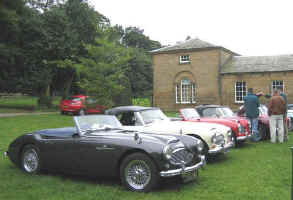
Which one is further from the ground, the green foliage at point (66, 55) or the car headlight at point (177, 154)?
the green foliage at point (66, 55)

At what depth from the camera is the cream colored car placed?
26.9 feet

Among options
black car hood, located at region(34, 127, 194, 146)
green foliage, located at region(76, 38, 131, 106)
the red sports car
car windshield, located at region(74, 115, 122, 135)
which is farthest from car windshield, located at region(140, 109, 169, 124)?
green foliage, located at region(76, 38, 131, 106)

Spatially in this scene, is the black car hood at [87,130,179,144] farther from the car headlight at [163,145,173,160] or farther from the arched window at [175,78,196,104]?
the arched window at [175,78,196,104]

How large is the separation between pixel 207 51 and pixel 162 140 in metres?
27.9

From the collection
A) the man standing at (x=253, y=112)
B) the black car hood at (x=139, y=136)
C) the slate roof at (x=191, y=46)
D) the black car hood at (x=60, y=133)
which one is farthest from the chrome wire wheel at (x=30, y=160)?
the slate roof at (x=191, y=46)

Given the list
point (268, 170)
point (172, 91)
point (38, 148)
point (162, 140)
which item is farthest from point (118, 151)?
point (172, 91)

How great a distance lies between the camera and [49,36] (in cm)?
3023

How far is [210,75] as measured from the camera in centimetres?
3278

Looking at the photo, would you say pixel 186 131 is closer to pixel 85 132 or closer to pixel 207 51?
pixel 85 132

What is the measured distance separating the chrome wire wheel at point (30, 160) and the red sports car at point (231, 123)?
5.27 meters

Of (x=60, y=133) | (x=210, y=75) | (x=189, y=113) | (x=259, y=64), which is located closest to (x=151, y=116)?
(x=189, y=113)

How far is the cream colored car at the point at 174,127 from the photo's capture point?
820cm

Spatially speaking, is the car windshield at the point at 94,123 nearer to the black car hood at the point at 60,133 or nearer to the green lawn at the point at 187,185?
the black car hood at the point at 60,133

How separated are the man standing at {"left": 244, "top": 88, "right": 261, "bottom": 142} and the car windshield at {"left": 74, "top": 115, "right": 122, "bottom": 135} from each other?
21.2 ft
